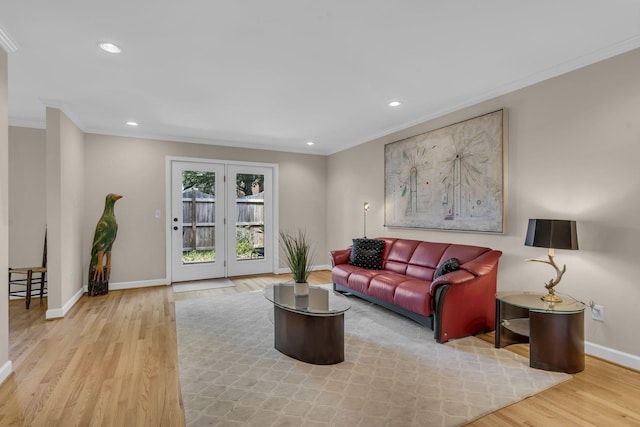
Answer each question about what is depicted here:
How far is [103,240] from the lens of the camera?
4645mm

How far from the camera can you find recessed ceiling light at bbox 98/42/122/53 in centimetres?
247

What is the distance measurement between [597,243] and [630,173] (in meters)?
0.60

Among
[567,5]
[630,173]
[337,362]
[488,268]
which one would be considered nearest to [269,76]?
[567,5]

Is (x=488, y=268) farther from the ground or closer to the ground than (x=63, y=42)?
closer to the ground

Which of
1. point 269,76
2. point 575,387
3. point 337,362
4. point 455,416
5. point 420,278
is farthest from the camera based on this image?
point 420,278

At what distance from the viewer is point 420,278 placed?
12.9 ft

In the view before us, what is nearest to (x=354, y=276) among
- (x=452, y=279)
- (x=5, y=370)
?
(x=452, y=279)

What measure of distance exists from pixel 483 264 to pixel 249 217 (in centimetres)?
415

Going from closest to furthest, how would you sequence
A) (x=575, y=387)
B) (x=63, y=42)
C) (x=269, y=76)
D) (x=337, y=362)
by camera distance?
(x=575, y=387) → (x=63, y=42) → (x=337, y=362) → (x=269, y=76)

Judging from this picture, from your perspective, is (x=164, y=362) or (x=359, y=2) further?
(x=164, y=362)

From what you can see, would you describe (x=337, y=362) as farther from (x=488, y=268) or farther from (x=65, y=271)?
(x=65, y=271)

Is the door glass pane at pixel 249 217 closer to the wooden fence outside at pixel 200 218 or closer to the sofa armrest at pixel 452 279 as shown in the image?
the wooden fence outside at pixel 200 218

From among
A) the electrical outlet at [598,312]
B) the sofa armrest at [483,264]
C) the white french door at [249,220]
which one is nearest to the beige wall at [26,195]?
the white french door at [249,220]

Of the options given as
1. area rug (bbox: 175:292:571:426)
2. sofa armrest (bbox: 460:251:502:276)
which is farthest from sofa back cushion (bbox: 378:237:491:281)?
area rug (bbox: 175:292:571:426)
